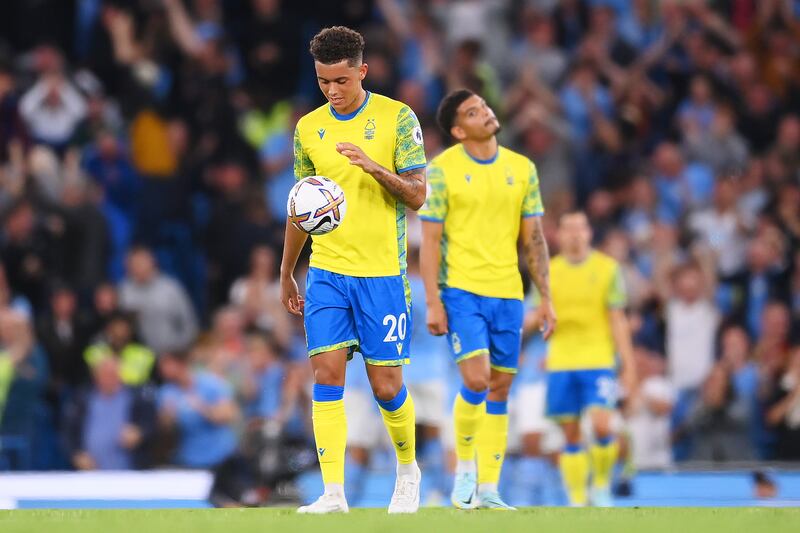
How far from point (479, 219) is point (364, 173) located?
173 centimetres

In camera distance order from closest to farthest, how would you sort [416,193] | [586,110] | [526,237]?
[416,193]
[526,237]
[586,110]

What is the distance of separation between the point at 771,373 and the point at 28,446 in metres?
7.58

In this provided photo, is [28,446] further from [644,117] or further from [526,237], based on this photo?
[644,117]

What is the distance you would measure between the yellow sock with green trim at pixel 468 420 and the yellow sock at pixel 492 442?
0.17 metres

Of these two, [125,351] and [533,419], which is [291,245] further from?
[125,351]

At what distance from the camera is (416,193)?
9.19 metres

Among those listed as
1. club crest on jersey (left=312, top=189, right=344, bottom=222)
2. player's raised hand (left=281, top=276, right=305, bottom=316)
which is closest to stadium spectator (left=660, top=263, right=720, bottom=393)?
player's raised hand (left=281, top=276, right=305, bottom=316)

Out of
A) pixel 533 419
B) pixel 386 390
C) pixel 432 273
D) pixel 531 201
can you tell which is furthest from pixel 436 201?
pixel 533 419

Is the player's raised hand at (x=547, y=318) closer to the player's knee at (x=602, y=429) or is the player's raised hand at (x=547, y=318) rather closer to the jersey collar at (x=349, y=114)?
the jersey collar at (x=349, y=114)

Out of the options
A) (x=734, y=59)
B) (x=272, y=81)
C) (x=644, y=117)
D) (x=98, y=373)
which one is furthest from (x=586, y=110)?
(x=98, y=373)

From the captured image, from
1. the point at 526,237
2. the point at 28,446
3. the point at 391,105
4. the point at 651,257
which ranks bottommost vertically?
the point at 28,446

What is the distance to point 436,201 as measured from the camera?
35.3 feet

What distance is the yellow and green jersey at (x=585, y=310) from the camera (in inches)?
522

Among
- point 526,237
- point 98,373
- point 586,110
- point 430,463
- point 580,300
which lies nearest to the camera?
point 526,237
